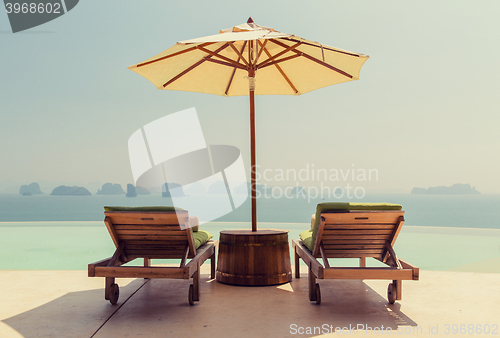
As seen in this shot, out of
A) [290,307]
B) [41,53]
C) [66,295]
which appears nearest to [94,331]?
[66,295]

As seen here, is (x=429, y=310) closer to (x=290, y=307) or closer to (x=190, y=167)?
(x=290, y=307)

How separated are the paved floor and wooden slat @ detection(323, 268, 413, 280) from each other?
0.97 ft

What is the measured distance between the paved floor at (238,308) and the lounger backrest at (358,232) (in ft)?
1.43

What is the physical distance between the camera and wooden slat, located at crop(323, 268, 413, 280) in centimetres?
289


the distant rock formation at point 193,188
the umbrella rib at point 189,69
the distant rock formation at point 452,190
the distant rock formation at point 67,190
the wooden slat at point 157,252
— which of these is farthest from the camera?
the distant rock formation at point 452,190

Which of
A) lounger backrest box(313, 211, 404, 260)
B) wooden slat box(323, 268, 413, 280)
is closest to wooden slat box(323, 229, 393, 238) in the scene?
lounger backrest box(313, 211, 404, 260)

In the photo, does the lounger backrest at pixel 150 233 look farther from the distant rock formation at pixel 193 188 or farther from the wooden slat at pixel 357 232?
the distant rock formation at pixel 193 188

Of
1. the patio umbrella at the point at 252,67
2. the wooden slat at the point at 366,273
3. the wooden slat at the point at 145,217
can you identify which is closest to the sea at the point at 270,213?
the patio umbrella at the point at 252,67

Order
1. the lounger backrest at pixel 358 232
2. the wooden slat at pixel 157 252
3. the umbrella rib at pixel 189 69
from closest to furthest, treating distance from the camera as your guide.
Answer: the lounger backrest at pixel 358 232 → the wooden slat at pixel 157 252 → the umbrella rib at pixel 189 69

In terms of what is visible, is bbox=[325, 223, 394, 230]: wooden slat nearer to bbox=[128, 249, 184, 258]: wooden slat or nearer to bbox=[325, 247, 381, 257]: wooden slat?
bbox=[325, 247, 381, 257]: wooden slat

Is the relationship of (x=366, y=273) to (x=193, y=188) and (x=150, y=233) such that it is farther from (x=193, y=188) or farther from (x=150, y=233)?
(x=193, y=188)

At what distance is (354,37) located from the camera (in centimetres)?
3381

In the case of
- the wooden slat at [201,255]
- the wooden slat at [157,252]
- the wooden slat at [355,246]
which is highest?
the wooden slat at [355,246]

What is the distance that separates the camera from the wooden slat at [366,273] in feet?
9.48
